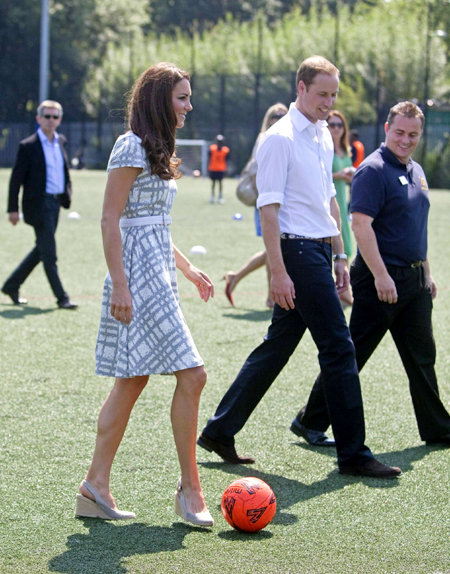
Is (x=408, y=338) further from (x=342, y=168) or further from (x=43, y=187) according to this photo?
(x=43, y=187)

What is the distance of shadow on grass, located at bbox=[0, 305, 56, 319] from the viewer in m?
9.28

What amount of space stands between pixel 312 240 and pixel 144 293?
1138 millimetres

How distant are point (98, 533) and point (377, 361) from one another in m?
4.08

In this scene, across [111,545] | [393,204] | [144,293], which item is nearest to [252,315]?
[393,204]

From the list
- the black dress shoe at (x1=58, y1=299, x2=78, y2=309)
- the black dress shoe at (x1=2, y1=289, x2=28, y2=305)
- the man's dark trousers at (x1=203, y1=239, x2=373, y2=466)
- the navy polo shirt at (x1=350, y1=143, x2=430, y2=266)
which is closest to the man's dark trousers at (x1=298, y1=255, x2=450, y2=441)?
the navy polo shirt at (x1=350, y1=143, x2=430, y2=266)

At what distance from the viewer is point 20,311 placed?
31.5ft

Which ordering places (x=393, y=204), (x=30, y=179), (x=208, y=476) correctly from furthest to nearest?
(x=30, y=179) → (x=393, y=204) → (x=208, y=476)

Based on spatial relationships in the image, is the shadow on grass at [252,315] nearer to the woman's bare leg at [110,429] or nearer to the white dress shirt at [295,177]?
the white dress shirt at [295,177]

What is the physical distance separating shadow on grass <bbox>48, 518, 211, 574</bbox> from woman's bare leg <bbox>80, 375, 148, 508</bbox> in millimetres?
156

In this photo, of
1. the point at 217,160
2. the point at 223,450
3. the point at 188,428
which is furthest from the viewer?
the point at 217,160

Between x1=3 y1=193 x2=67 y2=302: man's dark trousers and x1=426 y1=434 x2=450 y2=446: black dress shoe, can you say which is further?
x1=3 y1=193 x2=67 y2=302: man's dark trousers

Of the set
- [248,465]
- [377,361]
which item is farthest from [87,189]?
[248,465]

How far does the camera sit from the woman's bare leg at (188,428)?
3.99 metres

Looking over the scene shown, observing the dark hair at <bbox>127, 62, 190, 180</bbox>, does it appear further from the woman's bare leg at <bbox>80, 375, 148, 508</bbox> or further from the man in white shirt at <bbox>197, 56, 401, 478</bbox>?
the woman's bare leg at <bbox>80, 375, 148, 508</bbox>
